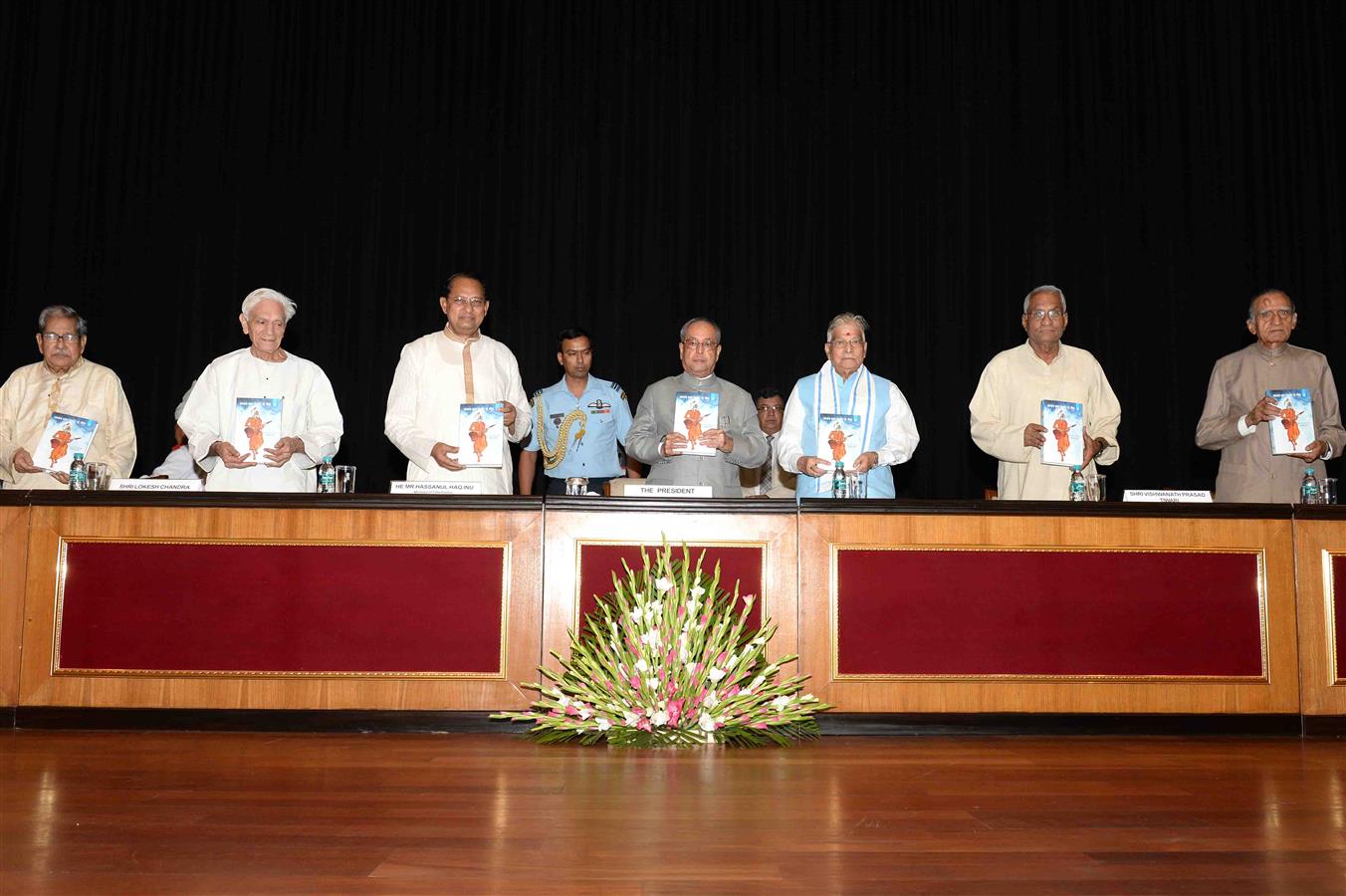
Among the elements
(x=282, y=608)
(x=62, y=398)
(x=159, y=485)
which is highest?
(x=62, y=398)

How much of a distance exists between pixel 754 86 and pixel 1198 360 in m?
3.23

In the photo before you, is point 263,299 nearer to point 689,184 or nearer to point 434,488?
point 434,488

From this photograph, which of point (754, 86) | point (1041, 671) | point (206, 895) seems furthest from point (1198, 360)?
point (206, 895)

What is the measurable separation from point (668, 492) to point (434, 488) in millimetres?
843

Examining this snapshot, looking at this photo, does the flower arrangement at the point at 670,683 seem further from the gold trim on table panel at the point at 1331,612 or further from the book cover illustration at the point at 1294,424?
the book cover illustration at the point at 1294,424

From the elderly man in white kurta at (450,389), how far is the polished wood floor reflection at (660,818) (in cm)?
132

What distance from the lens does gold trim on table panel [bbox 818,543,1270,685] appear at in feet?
12.9

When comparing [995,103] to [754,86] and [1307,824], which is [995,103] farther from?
[1307,824]

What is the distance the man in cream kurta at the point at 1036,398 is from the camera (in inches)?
179

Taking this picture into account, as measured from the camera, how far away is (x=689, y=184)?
678cm

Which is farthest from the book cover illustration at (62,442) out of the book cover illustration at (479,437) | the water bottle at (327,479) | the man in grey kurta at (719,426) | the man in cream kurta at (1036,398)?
the man in cream kurta at (1036,398)

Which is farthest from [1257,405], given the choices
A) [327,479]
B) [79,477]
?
[79,477]

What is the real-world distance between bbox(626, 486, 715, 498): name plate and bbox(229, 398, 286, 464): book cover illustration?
137 cm

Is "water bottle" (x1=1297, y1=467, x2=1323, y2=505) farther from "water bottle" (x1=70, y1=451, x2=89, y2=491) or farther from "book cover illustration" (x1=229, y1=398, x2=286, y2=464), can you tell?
"water bottle" (x1=70, y1=451, x2=89, y2=491)
